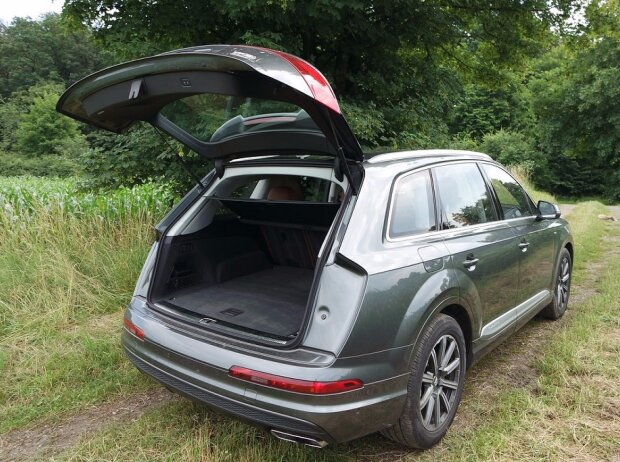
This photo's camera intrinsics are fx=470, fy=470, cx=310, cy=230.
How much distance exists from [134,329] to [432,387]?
177cm

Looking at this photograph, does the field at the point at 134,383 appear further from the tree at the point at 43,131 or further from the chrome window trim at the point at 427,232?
the tree at the point at 43,131

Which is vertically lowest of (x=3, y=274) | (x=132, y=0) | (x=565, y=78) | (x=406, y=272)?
(x=3, y=274)

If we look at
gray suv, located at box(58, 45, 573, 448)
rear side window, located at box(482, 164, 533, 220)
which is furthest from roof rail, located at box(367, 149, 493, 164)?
rear side window, located at box(482, 164, 533, 220)

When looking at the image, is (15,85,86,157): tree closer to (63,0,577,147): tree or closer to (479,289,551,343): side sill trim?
(63,0,577,147): tree

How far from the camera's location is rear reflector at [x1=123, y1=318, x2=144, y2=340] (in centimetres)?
275

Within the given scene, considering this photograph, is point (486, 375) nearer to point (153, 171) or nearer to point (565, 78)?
point (153, 171)

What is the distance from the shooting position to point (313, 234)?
3645mm

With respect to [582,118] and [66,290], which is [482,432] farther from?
[582,118]

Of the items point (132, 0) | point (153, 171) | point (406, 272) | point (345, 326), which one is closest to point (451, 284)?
point (406, 272)

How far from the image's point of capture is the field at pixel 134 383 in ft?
8.71

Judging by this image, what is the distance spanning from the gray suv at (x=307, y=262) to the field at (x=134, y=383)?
0.36m

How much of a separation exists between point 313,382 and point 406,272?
0.74 metres

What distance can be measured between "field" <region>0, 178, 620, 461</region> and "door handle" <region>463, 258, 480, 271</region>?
3.04 feet

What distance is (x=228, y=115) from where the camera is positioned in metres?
2.99
